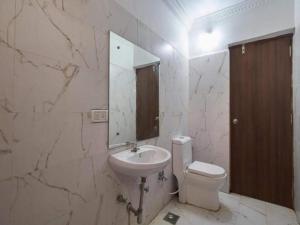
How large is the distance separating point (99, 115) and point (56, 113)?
0.98ft

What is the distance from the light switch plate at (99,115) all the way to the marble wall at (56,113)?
4 cm

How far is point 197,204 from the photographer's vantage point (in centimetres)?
203

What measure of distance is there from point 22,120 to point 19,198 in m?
0.38

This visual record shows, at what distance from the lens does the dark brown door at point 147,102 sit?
1.68 metres

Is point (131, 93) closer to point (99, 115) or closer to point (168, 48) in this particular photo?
point (99, 115)

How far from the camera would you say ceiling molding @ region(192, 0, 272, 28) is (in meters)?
2.13

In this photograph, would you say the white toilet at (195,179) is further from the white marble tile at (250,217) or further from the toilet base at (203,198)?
the white marble tile at (250,217)

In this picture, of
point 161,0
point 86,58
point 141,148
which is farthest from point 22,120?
point 161,0

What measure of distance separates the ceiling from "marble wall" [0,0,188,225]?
3.36 feet

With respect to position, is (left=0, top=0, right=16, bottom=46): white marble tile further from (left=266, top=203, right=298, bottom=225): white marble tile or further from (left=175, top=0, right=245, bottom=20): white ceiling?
(left=266, top=203, right=298, bottom=225): white marble tile

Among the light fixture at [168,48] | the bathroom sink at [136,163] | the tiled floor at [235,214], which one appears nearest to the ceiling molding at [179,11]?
the light fixture at [168,48]

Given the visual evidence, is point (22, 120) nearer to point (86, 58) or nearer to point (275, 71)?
point (86, 58)

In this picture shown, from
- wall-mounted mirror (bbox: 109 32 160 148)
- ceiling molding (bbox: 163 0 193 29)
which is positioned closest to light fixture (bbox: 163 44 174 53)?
wall-mounted mirror (bbox: 109 32 160 148)

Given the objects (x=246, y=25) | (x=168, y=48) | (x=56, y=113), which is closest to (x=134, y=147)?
(x=56, y=113)
